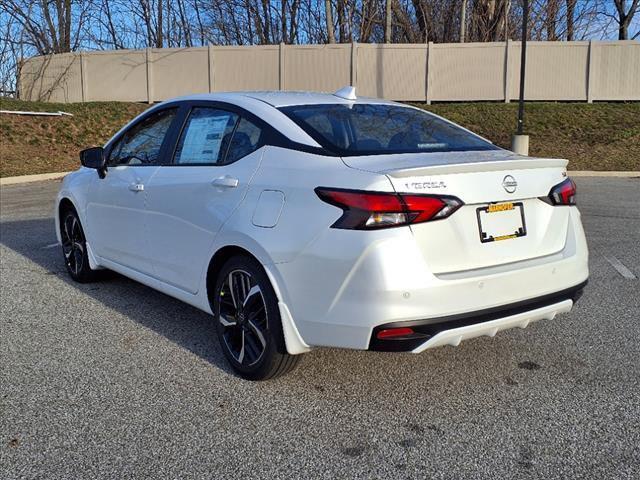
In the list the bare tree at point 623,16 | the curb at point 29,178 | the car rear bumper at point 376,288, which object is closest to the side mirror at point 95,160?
the car rear bumper at point 376,288

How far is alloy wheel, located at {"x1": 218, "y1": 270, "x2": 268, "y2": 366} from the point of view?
11.5 feet

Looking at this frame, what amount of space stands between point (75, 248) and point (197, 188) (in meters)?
2.46

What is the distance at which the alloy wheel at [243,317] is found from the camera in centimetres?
350

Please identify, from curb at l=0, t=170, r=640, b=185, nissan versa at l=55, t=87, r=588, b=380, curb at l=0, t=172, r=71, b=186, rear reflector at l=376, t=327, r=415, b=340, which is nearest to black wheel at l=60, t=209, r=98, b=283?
nissan versa at l=55, t=87, r=588, b=380

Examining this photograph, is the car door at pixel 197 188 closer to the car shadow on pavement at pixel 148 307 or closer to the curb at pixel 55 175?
the car shadow on pavement at pixel 148 307

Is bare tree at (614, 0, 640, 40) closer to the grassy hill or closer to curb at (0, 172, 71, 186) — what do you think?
the grassy hill

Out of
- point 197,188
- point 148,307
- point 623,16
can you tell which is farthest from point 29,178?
point 623,16

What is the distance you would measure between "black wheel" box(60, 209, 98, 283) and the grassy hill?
12.6 m

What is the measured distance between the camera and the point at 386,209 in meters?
2.96

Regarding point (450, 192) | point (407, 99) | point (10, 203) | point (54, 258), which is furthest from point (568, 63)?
point (450, 192)

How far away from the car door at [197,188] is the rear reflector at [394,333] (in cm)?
112

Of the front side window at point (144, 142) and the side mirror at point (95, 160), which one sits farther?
the side mirror at point (95, 160)

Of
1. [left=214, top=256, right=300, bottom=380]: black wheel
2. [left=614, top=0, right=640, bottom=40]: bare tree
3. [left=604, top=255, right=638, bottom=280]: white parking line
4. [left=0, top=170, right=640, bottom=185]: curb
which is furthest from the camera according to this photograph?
[left=614, top=0, right=640, bottom=40]: bare tree

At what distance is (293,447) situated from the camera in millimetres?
2936
